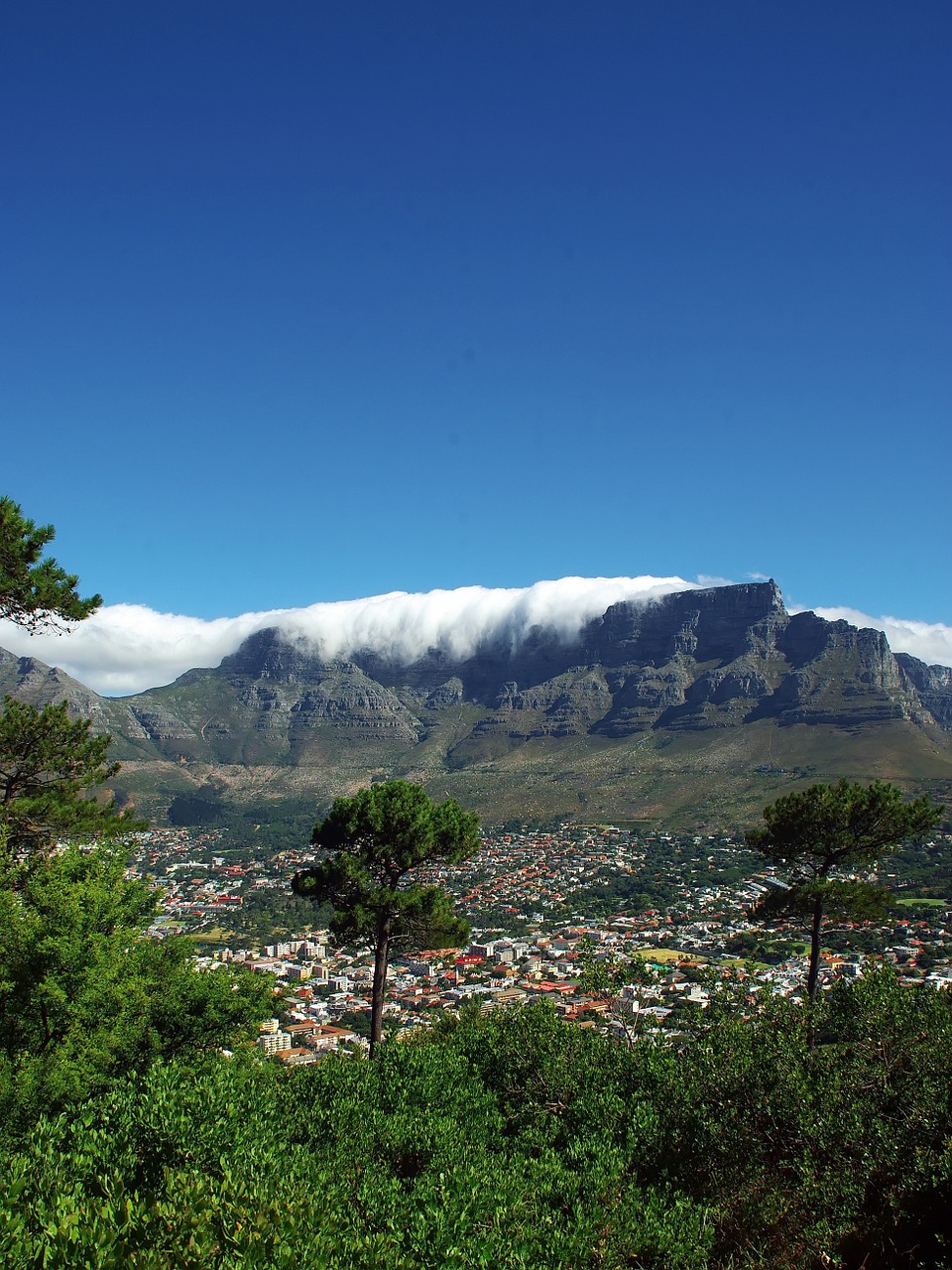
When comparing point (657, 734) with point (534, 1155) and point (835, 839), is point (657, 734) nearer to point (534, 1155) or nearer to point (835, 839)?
point (835, 839)

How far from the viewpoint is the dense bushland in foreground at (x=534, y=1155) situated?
670cm

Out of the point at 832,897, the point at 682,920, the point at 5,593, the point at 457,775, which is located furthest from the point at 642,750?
the point at 5,593

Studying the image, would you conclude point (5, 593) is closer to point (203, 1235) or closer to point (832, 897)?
point (203, 1235)

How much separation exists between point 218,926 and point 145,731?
127 meters

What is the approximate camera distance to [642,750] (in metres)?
154

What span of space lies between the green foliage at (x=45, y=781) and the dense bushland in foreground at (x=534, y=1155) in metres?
6.43

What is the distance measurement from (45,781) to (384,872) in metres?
8.83

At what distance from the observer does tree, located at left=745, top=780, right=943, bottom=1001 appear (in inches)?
810


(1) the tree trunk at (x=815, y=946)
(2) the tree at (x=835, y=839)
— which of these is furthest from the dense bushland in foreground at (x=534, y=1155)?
(2) the tree at (x=835, y=839)

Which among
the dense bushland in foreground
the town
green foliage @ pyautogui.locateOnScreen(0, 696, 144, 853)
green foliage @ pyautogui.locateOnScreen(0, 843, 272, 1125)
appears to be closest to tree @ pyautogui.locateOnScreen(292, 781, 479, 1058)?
the town

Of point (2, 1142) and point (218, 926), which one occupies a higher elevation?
point (2, 1142)

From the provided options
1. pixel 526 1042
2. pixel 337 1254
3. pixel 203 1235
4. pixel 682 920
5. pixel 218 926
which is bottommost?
pixel 218 926

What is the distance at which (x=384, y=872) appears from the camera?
2089cm

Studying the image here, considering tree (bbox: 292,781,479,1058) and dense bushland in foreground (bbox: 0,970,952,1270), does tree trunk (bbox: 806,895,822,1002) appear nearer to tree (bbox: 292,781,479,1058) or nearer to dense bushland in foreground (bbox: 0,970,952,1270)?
dense bushland in foreground (bbox: 0,970,952,1270)
